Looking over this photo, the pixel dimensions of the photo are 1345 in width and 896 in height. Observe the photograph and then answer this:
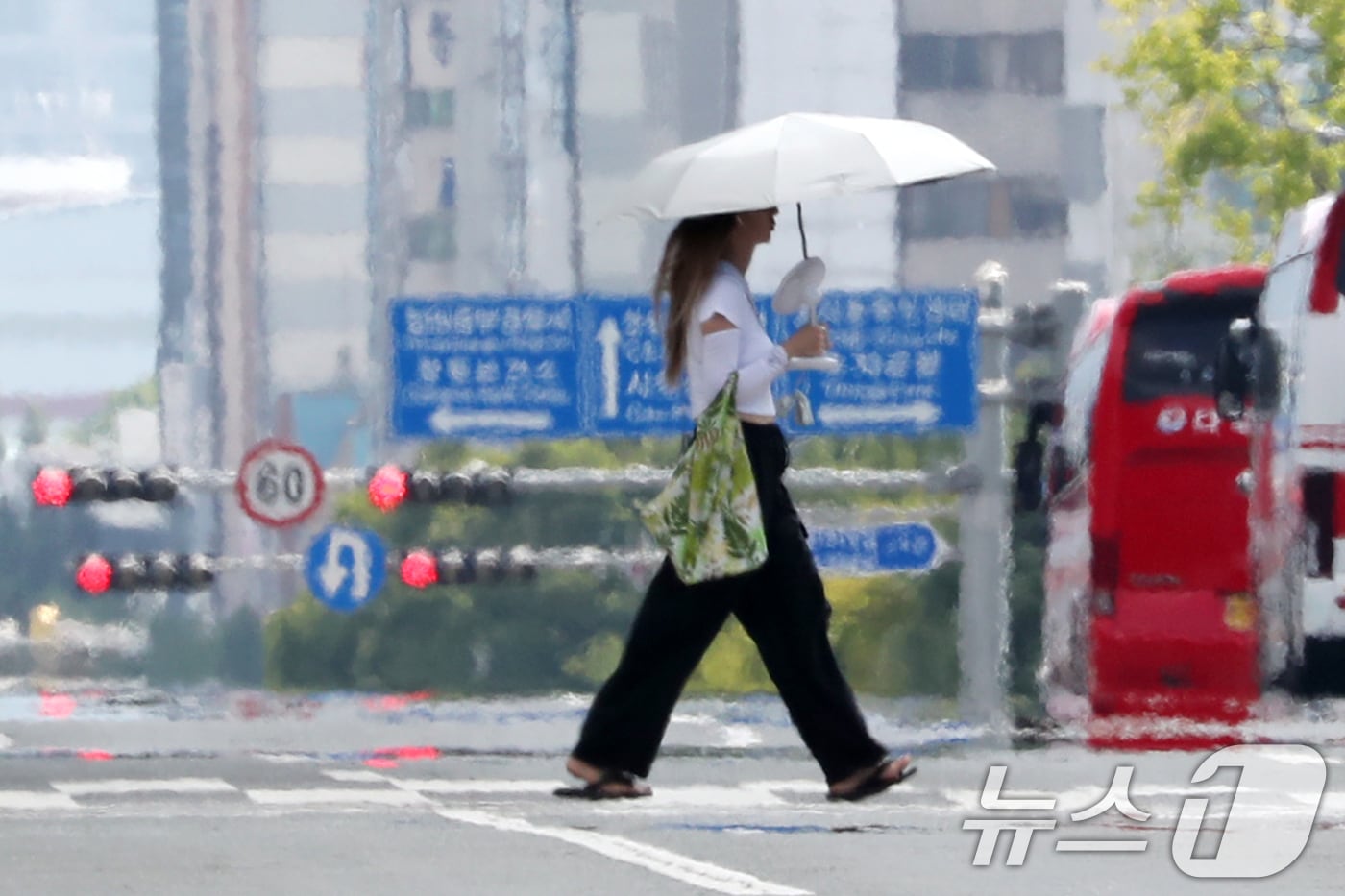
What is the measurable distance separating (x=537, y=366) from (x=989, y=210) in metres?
71.1

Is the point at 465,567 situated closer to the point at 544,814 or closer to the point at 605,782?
the point at 544,814

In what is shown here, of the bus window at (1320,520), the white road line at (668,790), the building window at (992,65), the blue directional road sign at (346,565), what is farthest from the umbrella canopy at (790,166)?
the building window at (992,65)

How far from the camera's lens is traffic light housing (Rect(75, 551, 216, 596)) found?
1692cm

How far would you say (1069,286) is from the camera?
17547 millimetres

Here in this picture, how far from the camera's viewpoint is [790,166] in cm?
957

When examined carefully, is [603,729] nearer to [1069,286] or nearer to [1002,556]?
[1002,556]

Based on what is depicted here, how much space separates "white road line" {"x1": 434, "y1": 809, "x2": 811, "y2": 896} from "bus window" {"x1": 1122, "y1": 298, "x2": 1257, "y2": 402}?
8275mm

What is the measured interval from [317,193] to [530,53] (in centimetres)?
1506

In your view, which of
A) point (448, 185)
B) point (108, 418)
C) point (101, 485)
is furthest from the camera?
point (448, 185)

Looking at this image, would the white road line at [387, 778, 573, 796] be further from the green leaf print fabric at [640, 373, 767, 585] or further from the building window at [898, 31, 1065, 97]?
the building window at [898, 31, 1065, 97]

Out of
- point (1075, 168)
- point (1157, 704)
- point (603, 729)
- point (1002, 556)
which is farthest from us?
point (1075, 168)

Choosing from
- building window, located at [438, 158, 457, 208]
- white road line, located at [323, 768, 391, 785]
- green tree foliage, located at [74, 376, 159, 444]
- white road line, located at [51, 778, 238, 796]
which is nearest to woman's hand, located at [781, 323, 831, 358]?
white road line, located at [51, 778, 238, 796]

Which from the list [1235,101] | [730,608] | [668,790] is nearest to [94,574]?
[668,790]

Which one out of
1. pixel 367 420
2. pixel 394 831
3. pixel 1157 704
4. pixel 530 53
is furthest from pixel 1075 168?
pixel 394 831
